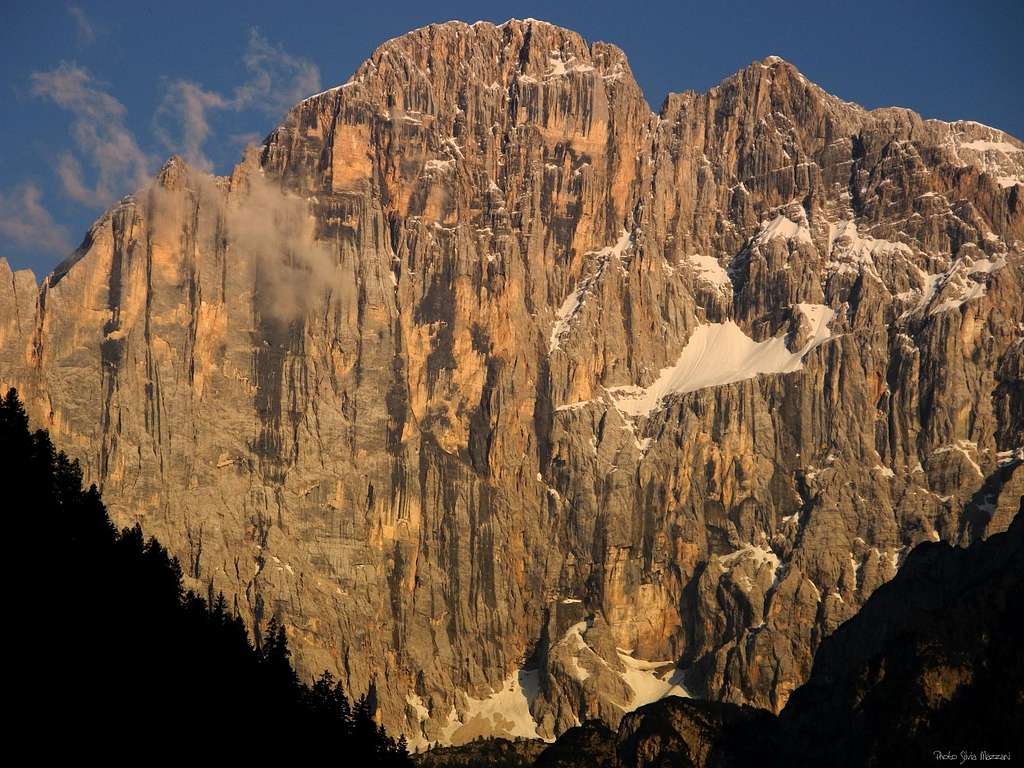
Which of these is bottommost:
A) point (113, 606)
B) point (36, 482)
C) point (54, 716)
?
point (54, 716)

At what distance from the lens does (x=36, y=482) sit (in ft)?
405

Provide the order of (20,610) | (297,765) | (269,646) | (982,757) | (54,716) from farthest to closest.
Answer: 1. (982,757)
2. (269,646)
3. (297,765)
4. (20,610)
5. (54,716)

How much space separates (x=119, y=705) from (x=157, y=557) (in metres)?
39.4

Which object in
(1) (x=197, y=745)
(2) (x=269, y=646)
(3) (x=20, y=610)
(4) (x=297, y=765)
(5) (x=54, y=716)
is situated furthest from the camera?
(2) (x=269, y=646)

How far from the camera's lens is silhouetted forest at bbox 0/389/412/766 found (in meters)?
99.8

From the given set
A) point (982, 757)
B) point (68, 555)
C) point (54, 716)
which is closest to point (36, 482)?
point (68, 555)

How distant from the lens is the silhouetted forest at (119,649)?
99.8 m

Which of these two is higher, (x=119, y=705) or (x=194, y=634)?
(x=194, y=634)

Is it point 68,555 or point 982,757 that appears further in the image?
point 982,757

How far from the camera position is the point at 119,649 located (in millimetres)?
110500

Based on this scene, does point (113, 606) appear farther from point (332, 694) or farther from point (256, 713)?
point (332, 694)

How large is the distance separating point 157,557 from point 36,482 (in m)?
19.9

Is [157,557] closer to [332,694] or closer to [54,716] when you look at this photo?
[332,694]

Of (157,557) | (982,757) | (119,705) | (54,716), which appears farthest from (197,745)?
(982,757)
